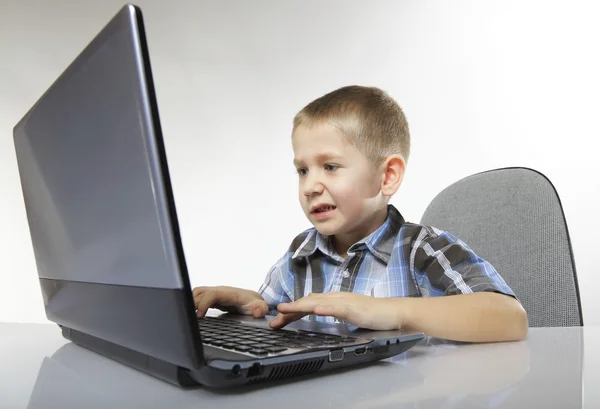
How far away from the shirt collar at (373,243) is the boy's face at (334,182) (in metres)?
0.04

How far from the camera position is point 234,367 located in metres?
0.35

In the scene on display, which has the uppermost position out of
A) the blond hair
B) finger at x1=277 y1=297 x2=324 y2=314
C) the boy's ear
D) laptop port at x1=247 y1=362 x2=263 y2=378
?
the blond hair

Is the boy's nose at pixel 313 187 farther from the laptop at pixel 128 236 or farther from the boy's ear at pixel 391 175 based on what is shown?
the laptop at pixel 128 236

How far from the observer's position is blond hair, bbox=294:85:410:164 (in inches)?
40.1

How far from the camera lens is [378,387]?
39cm

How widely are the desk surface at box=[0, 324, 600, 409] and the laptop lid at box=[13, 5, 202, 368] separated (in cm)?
4

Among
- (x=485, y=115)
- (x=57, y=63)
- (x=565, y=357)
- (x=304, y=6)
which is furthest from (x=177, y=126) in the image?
(x=565, y=357)

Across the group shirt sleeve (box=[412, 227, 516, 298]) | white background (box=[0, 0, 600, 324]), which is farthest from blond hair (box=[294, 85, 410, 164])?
white background (box=[0, 0, 600, 324])

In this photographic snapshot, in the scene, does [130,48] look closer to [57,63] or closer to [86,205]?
[86,205]

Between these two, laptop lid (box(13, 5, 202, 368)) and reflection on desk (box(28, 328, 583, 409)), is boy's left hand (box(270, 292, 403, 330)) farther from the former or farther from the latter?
laptop lid (box(13, 5, 202, 368))

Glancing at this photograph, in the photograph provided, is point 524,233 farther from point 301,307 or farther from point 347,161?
point 301,307

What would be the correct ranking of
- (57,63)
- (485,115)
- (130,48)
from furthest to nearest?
(57,63), (485,115), (130,48)

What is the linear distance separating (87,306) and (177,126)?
6.44 ft

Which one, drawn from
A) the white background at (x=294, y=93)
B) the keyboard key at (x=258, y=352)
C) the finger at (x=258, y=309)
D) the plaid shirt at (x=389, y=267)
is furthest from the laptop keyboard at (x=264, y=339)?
the white background at (x=294, y=93)
